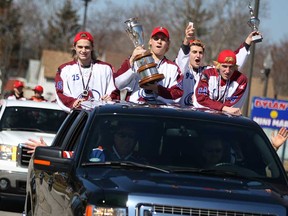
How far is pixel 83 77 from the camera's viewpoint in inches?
395

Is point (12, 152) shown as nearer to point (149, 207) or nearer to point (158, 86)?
point (158, 86)

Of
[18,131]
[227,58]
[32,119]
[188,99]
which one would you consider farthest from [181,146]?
[32,119]

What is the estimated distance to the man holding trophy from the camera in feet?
29.8

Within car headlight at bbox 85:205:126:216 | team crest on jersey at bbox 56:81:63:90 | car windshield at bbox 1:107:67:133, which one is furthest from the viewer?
car windshield at bbox 1:107:67:133

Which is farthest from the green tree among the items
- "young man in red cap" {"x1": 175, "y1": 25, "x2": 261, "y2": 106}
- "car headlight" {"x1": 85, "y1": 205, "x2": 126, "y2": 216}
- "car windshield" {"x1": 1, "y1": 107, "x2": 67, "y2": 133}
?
"car headlight" {"x1": 85, "y1": 205, "x2": 126, "y2": 216}

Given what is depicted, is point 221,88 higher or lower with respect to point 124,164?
higher

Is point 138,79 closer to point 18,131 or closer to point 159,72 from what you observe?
point 159,72

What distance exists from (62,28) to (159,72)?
80754 mm

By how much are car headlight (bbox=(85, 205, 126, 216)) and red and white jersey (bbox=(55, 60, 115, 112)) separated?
4587mm

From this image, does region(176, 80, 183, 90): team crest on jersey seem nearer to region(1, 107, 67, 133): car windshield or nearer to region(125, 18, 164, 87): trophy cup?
region(125, 18, 164, 87): trophy cup

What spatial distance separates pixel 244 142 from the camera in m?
6.73

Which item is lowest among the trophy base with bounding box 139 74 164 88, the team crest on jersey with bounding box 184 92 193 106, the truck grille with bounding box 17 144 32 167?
the truck grille with bounding box 17 144 32 167

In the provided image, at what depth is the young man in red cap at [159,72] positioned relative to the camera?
30.8ft

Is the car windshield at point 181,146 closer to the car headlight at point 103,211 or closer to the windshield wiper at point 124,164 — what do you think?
the windshield wiper at point 124,164
